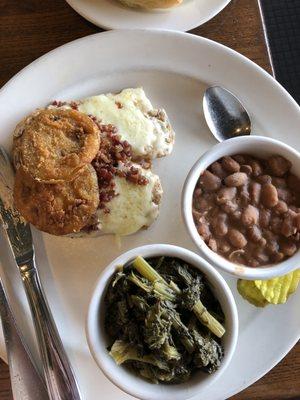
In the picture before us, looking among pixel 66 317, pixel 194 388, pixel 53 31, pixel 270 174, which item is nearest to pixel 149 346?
pixel 194 388

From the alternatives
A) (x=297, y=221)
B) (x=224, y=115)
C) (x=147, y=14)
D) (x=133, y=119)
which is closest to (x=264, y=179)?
(x=297, y=221)

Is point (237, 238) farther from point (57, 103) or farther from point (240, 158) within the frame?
point (57, 103)

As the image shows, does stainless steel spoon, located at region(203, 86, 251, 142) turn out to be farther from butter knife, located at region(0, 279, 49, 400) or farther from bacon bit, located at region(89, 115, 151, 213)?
butter knife, located at region(0, 279, 49, 400)

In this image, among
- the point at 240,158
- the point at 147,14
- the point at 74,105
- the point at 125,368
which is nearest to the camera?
the point at 125,368

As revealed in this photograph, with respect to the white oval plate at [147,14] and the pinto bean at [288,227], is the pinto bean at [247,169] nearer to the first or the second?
the pinto bean at [288,227]

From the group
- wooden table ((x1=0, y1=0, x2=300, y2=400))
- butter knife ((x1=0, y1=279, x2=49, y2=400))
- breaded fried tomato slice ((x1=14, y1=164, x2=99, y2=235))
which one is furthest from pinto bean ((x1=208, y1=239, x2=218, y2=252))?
butter knife ((x1=0, y1=279, x2=49, y2=400))
